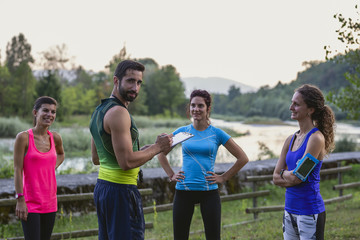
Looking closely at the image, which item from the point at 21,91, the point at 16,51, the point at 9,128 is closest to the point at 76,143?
the point at 9,128

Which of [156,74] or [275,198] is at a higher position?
[156,74]

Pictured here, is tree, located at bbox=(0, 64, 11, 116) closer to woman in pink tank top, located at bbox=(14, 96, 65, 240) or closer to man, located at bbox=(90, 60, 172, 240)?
woman in pink tank top, located at bbox=(14, 96, 65, 240)

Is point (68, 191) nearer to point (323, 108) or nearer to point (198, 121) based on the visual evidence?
point (198, 121)

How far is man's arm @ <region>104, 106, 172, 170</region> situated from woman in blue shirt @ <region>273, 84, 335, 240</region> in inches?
47.5

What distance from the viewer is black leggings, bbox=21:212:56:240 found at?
351 centimetres

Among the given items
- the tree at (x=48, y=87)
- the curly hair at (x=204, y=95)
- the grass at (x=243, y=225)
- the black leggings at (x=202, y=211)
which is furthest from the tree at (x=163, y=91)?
the black leggings at (x=202, y=211)

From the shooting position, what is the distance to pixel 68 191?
23.7ft

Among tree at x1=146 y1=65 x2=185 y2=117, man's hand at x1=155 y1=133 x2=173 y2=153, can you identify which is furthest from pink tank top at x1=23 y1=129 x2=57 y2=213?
tree at x1=146 y1=65 x2=185 y2=117

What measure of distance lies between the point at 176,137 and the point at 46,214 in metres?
1.60

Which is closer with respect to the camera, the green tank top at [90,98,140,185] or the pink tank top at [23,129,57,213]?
the green tank top at [90,98,140,185]

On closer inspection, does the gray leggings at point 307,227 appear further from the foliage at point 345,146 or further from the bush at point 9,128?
the bush at point 9,128

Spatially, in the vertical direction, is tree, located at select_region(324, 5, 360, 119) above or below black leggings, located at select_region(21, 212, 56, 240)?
above

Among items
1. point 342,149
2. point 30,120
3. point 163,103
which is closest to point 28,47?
point 30,120

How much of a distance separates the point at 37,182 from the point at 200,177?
62.2 inches
